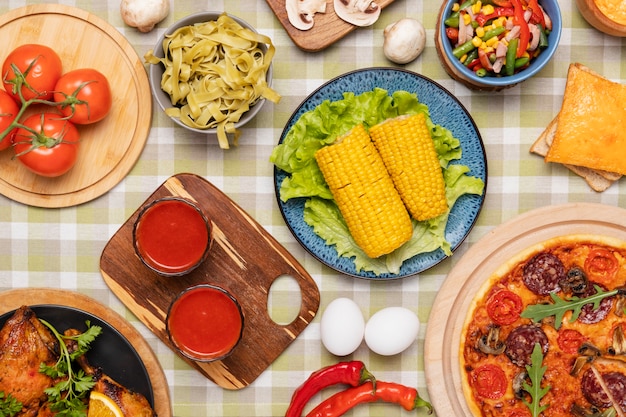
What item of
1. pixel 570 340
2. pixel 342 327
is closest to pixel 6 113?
pixel 342 327

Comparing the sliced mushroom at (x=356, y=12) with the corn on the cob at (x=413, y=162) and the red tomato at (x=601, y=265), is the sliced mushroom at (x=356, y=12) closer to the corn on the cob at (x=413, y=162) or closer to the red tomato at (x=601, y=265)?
the corn on the cob at (x=413, y=162)

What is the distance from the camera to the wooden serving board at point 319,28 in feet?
10.2

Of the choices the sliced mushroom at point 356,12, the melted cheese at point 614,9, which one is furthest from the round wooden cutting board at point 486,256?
the sliced mushroom at point 356,12

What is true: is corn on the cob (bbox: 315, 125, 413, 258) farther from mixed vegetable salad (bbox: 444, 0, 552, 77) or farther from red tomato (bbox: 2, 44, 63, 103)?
red tomato (bbox: 2, 44, 63, 103)

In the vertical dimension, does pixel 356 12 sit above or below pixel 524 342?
above

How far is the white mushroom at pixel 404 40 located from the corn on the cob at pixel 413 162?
31 centimetres

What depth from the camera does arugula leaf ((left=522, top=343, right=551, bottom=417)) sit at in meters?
3.11

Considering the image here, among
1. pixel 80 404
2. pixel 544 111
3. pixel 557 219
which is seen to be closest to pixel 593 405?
pixel 557 219

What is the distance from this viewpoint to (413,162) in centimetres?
297

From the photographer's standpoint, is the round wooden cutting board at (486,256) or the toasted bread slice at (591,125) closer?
the toasted bread slice at (591,125)

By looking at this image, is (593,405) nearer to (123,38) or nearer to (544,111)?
(544,111)

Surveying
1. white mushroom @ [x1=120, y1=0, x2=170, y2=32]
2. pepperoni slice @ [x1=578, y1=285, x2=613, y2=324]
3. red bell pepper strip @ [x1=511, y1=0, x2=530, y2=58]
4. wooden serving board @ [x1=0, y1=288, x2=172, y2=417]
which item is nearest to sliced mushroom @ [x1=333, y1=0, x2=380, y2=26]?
red bell pepper strip @ [x1=511, y1=0, x2=530, y2=58]

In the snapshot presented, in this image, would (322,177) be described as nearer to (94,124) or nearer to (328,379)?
(328,379)

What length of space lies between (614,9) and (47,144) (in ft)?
8.77
